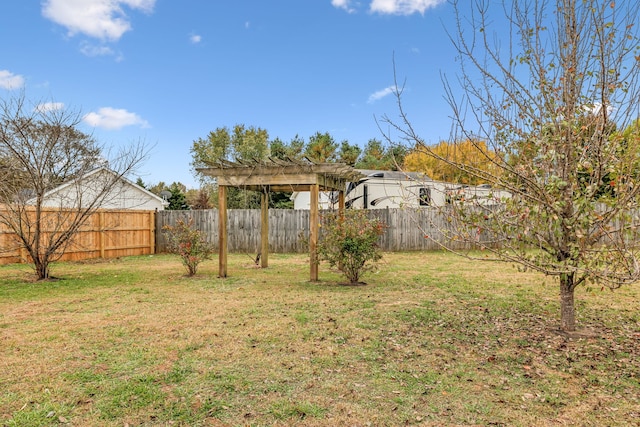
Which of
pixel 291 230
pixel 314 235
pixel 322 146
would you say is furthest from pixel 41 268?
pixel 322 146

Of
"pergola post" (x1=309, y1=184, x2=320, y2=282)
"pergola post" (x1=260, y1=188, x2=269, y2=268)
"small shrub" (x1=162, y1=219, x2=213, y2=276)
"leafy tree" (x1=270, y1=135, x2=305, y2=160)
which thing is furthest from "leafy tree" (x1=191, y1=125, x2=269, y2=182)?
"pergola post" (x1=309, y1=184, x2=320, y2=282)

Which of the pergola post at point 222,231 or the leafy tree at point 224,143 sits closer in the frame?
the pergola post at point 222,231

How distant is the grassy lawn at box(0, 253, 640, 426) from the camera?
8.55ft

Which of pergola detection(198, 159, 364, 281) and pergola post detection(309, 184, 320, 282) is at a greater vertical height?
pergola detection(198, 159, 364, 281)

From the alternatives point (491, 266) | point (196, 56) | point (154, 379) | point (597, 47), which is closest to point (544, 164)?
point (597, 47)

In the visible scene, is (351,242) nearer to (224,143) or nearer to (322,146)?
(322,146)

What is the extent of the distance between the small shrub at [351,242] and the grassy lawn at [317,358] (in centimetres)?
75

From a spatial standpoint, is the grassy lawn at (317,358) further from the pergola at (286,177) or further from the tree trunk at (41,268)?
the pergola at (286,177)

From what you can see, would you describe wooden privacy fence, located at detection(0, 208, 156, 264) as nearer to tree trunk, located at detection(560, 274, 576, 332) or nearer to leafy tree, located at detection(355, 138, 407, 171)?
tree trunk, located at detection(560, 274, 576, 332)

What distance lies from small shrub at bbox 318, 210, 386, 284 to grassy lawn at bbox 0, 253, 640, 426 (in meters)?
0.75

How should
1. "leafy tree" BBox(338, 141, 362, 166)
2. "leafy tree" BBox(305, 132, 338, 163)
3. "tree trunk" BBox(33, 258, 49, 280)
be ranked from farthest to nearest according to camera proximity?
"leafy tree" BBox(305, 132, 338, 163) → "leafy tree" BBox(338, 141, 362, 166) → "tree trunk" BBox(33, 258, 49, 280)

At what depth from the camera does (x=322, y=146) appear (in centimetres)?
2838

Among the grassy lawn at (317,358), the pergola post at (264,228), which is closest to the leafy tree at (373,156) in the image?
the pergola post at (264,228)

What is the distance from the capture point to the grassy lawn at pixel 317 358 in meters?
2.61
